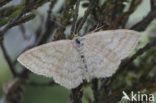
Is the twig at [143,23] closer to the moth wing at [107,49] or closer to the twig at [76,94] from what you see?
the moth wing at [107,49]

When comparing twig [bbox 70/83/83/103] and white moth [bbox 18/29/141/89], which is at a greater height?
white moth [bbox 18/29/141/89]

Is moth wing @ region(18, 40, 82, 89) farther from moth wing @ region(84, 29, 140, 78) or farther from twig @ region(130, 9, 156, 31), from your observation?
twig @ region(130, 9, 156, 31)

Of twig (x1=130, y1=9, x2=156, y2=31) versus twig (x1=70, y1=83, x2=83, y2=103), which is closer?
twig (x1=70, y1=83, x2=83, y2=103)

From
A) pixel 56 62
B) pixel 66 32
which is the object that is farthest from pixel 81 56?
pixel 66 32

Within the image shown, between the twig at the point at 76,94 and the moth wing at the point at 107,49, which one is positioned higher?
the moth wing at the point at 107,49

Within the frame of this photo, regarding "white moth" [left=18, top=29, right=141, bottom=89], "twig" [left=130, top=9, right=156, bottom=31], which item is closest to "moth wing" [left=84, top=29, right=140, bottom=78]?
"white moth" [left=18, top=29, right=141, bottom=89]

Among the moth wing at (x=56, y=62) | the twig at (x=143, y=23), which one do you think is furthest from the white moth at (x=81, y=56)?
the twig at (x=143, y=23)

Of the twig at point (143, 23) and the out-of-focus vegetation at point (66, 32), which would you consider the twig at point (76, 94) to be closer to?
the out-of-focus vegetation at point (66, 32)

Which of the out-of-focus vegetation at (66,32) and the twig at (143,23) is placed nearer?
the out-of-focus vegetation at (66,32)
